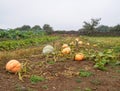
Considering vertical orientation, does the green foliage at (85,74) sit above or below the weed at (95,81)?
above

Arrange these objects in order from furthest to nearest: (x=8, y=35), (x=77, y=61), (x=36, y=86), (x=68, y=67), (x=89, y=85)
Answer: (x=8, y=35)
(x=77, y=61)
(x=68, y=67)
(x=89, y=85)
(x=36, y=86)

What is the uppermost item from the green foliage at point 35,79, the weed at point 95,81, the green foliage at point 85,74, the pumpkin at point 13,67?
the pumpkin at point 13,67

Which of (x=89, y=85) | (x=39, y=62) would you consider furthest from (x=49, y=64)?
(x=89, y=85)

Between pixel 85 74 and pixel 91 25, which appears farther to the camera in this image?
pixel 91 25

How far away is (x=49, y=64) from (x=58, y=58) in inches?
42.8

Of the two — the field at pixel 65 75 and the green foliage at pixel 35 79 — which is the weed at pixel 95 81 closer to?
the field at pixel 65 75

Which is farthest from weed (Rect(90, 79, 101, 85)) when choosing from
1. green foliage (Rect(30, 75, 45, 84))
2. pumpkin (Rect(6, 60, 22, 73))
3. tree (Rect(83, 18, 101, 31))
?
tree (Rect(83, 18, 101, 31))

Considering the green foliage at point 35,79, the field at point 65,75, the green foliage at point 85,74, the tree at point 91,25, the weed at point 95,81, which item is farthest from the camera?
the tree at point 91,25

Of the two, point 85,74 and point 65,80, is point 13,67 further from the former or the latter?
point 85,74

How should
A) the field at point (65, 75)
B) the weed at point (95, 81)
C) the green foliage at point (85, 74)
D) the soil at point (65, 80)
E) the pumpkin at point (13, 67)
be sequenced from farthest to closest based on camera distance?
1. the green foliage at point (85, 74)
2. the pumpkin at point (13, 67)
3. the weed at point (95, 81)
4. the field at point (65, 75)
5. the soil at point (65, 80)

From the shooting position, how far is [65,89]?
21.1 feet

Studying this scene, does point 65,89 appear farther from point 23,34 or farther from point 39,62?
point 23,34

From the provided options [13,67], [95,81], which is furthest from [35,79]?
[95,81]

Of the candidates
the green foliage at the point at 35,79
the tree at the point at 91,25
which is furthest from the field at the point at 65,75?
the tree at the point at 91,25
